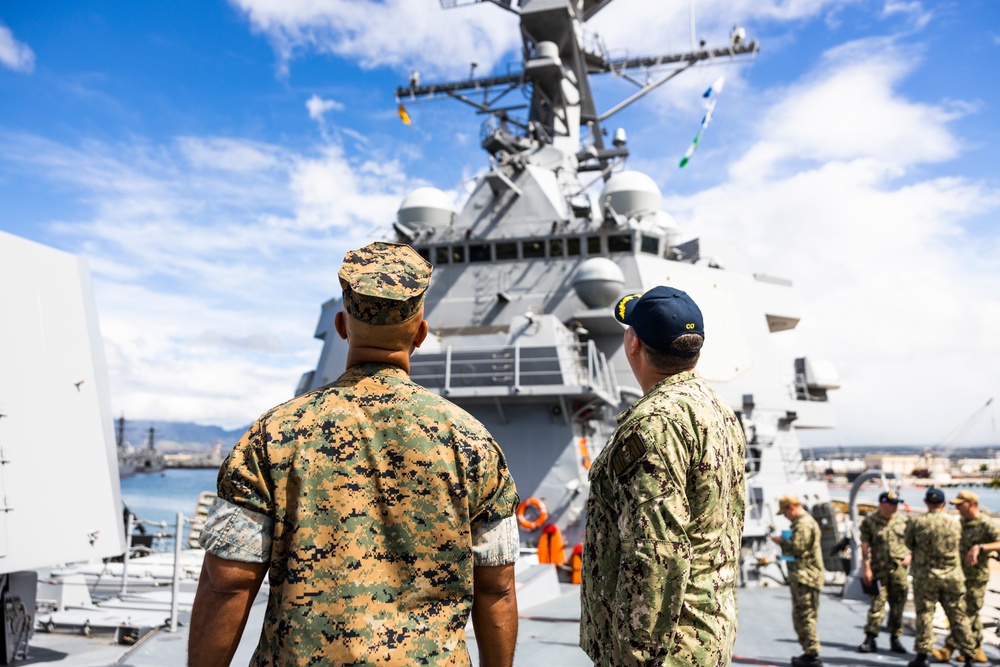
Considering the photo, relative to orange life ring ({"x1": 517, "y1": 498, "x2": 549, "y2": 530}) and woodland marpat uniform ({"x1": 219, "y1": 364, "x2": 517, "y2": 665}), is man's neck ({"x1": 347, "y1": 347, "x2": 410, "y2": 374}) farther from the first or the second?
orange life ring ({"x1": 517, "y1": 498, "x2": 549, "y2": 530})

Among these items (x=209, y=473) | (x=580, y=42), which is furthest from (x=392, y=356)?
(x=209, y=473)

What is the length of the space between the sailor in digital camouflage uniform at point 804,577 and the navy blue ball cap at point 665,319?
334 cm

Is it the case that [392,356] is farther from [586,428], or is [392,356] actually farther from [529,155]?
[529,155]

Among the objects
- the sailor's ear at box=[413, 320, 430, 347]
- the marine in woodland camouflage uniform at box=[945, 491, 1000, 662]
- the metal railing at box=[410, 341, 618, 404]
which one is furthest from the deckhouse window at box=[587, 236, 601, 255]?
the sailor's ear at box=[413, 320, 430, 347]

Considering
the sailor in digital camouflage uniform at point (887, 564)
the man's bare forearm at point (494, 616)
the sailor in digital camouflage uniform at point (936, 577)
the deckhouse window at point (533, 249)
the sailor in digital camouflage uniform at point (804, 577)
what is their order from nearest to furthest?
the man's bare forearm at point (494, 616), the sailor in digital camouflage uniform at point (804, 577), the sailor in digital camouflage uniform at point (936, 577), the sailor in digital camouflage uniform at point (887, 564), the deckhouse window at point (533, 249)

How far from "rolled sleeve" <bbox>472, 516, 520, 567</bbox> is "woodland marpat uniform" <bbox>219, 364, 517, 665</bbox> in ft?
0.06

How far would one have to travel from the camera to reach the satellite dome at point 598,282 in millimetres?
11320

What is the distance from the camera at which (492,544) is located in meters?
1.55

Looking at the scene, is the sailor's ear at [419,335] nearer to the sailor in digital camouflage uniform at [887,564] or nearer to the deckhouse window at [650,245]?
the sailor in digital camouflage uniform at [887,564]

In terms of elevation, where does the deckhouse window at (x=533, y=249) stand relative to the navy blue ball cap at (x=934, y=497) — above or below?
above

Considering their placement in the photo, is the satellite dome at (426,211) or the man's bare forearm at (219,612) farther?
the satellite dome at (426,211)

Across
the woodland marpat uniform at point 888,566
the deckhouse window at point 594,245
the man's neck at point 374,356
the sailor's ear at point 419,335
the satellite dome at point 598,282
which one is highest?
the deckhouse window at point 594,245

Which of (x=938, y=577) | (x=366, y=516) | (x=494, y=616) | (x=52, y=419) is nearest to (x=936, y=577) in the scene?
(x=938, y=577)

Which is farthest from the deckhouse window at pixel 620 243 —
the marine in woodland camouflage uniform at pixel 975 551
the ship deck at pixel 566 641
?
the marine in woodland camouflage uniform at pixel 975 551
